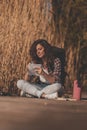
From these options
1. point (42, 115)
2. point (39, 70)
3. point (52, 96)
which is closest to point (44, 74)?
point (39, 70)

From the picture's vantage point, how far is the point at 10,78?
7992 mm

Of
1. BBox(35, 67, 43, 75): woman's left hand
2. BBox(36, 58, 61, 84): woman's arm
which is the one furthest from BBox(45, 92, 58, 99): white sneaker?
BBox(35, 67, 43, 75): woman's left hand

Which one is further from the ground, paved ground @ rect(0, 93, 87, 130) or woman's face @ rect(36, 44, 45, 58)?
woman's face @ rect(36, 44, 45, 58)

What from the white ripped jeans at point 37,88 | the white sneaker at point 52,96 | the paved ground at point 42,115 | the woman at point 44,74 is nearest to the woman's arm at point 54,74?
the woman at point 44,74

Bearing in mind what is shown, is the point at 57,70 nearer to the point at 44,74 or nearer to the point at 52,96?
the point at 44,74

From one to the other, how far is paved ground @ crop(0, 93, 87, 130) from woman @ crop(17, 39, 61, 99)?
1.69 feet

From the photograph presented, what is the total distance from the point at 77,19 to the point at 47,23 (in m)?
0.48

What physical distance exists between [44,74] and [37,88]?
221mm

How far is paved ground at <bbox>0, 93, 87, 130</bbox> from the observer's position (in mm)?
6172

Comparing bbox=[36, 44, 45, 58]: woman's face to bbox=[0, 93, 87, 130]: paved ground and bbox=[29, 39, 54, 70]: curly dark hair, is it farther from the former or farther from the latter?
bbox=[0, 93, 87, 130]: paved ground

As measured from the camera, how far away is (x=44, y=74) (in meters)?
7.28

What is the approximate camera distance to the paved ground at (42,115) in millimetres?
6172

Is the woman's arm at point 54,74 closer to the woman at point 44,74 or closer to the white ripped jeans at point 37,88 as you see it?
the woman at point 44,74

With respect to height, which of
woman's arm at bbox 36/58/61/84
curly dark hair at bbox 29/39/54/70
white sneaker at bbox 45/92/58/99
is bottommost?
white sneaker at bbox 45/92/58/99
